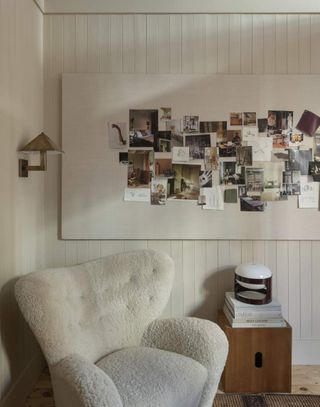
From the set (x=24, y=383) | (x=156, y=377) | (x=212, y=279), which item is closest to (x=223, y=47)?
(x=212, y=279)

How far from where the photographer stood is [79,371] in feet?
4.82

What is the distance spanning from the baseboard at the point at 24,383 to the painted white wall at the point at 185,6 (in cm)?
221

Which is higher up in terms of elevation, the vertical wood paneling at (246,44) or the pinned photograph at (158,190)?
the vertical wood paneling at (246,44)

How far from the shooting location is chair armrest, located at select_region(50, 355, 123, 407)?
1352 millimetres

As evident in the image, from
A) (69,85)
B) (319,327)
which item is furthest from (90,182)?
(319,327)

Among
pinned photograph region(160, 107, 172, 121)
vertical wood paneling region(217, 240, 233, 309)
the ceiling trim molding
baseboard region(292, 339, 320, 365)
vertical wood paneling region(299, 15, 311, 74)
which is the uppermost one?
the ceiling trim molding

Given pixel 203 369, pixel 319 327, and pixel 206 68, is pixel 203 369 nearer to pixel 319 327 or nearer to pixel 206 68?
pixel 319 327

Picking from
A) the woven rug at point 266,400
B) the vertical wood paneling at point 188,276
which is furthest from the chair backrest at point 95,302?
the woven rug at point 266,400

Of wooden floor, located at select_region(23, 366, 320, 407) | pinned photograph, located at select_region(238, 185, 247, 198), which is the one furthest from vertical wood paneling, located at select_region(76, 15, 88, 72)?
wooden floor, located at select_region(23, 366, 320, 407)

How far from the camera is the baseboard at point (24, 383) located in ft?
6.19

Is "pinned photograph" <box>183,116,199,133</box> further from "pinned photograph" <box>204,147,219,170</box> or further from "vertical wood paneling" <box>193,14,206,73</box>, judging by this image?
"vertical wood paneling" <box>193,14,206,73</box>

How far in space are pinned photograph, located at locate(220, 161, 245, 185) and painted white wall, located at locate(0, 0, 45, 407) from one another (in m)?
1.18

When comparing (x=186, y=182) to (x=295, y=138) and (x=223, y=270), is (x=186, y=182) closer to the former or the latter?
(x=223, y=270)

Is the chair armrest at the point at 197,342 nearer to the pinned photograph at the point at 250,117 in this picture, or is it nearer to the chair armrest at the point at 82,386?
A: the chair armrest at the point at 82,386
